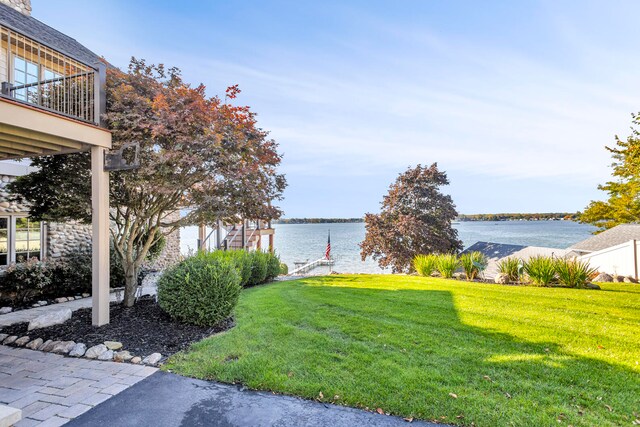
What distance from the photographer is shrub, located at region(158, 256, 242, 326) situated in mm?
A: 5250

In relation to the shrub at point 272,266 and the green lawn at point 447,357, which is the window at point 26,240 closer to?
the shrub at point 272,266

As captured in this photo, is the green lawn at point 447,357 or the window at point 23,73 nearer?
the green lawn at point 447,357

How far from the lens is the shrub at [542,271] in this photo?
9.21m

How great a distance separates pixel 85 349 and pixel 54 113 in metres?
3.27

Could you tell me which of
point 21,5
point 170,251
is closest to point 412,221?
point 170,251

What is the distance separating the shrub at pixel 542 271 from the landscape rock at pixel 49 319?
11.2m

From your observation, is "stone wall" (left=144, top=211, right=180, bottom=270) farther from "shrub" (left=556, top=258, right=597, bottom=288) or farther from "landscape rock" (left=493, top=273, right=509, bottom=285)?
"shrub" (left=556, top=258, right=597, bottom=288)

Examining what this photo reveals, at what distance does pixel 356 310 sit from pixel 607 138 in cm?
1964

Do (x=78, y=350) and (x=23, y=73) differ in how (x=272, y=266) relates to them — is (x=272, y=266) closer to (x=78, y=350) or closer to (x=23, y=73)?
(x=78, y=350)

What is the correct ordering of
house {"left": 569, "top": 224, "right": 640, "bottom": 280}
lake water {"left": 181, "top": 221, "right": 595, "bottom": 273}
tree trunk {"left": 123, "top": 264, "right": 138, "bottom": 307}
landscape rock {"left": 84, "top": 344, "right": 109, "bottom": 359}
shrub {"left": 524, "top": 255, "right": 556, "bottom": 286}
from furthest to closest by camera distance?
lake water {"left": 181, "top": 221, "right": 595, "bottom": 273}, house {"left": 569, "top": 224, "right": 640, "bottom": 280}, shrub {"left": 524, "top": 255, "right": 556, "bottom": 286}, tree trunk {"left": 123, "top": 264, "right": 138, "bottom": 307}, landscape rock {"left": 84, "top": 344, "right": 109, "bottom": 359}

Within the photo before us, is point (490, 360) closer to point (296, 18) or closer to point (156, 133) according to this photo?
point (156, 133)

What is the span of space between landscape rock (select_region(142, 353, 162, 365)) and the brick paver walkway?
11 centimetres

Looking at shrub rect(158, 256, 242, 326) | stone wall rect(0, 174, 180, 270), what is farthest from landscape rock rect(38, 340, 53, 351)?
stone wall rect(0, 174, 180, 270)

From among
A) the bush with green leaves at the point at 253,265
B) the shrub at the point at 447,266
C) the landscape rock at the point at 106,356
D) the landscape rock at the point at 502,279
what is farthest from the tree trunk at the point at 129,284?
the landscape rock at the point at 502,279
